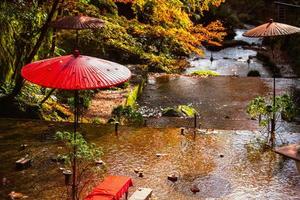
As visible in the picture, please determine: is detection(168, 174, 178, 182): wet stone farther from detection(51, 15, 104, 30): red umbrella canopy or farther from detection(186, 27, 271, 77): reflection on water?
detection(186, 27, 271, 77): reflection on water

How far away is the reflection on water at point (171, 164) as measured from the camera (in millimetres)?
7613

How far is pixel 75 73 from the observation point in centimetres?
566

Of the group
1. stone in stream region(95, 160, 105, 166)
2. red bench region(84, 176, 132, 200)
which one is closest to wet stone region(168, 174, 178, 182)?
red bench region(84, 176, 132, 200)

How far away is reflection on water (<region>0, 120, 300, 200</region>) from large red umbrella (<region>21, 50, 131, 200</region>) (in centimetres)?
250

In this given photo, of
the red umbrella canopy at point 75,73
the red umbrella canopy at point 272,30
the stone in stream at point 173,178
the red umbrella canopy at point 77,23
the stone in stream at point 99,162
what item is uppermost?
the red umbrella canopy at point 77,23

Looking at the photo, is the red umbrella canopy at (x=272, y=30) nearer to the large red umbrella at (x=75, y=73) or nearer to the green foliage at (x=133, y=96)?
the large red umbrella at (x=75, y=73)

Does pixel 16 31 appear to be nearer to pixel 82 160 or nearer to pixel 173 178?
pixel 82 160

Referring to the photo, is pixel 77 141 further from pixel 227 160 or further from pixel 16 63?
pixel 16 63

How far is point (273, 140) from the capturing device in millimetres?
10164

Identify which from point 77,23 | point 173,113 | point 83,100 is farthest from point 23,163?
point 173,113

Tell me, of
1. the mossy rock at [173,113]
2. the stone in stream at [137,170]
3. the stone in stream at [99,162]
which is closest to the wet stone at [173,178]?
the stone in stream at [137,170]

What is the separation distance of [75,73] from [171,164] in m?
3.70

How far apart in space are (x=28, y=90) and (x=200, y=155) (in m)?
6.05

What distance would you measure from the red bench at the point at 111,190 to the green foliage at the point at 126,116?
5750mm
